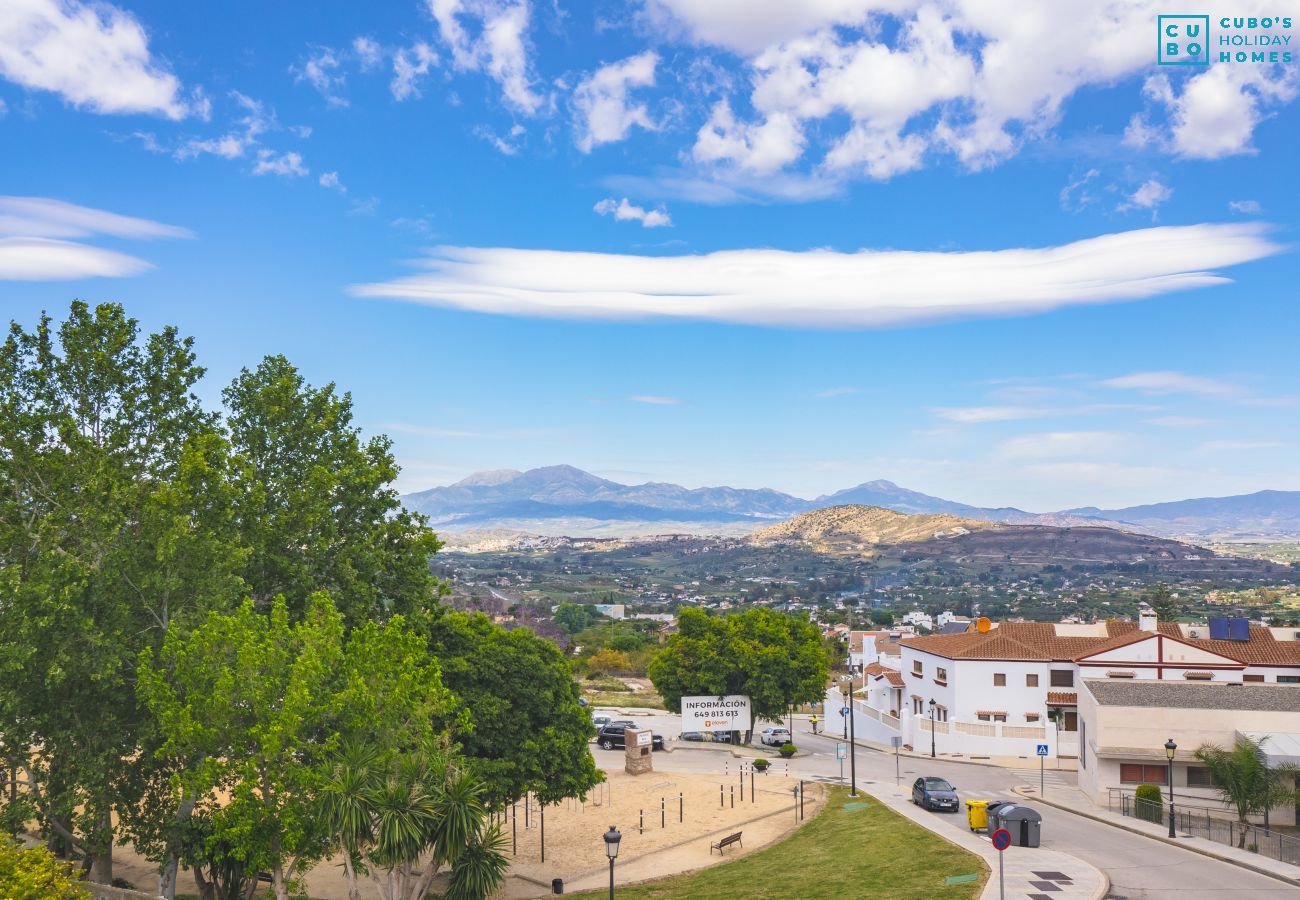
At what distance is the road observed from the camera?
30547mm

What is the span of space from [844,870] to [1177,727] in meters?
20.7

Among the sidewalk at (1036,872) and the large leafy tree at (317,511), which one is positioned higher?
the large leafy tree at (317,511)

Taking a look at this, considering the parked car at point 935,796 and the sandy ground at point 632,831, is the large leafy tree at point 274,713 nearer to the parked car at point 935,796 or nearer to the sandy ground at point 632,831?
the sandy ground at point 632,831

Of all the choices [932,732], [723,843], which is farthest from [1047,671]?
[723,843]

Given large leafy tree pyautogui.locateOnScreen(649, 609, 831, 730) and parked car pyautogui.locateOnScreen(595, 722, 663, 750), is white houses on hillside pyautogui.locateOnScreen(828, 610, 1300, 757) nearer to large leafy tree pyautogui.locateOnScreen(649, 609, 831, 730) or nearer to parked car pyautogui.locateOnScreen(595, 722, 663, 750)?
large leafy tree pyautogui.locateOnScreen(649, 609, 831, 730)

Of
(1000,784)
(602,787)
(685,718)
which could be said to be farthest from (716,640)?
(1000,784)

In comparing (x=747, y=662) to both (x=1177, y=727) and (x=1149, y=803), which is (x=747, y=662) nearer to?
(x=1177, y=727)

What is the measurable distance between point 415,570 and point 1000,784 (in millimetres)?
33469

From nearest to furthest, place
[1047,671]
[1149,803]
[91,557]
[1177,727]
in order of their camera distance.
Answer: [91,557], [1149,803], [1177,727], [1047,671]

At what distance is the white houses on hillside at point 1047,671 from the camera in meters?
61.2

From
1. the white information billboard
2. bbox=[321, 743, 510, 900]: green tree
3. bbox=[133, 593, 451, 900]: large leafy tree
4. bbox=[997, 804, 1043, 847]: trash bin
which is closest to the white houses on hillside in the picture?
the white information billboard

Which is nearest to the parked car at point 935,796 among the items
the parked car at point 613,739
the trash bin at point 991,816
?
the trash bin at point 991,816

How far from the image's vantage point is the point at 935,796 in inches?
1790

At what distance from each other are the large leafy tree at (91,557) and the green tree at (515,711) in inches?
389
